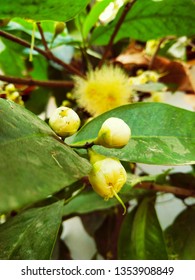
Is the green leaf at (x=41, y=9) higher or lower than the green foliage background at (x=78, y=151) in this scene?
higher

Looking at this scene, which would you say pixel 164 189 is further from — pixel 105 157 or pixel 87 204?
pixel 105 157

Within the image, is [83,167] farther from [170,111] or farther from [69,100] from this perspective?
[69,100]

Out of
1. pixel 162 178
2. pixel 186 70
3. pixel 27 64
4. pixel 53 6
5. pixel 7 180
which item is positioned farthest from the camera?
pixel 27 64

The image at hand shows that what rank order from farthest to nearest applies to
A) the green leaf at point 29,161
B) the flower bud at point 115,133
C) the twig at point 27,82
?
the twig at point 27,82 → the flower bud at point 115,133 → the green leaf at point 29,161

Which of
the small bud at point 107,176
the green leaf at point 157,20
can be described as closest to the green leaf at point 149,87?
the green leaf at point 157,20

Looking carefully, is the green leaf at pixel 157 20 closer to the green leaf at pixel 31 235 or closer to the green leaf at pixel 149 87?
the green leaf at pixel 149 87
